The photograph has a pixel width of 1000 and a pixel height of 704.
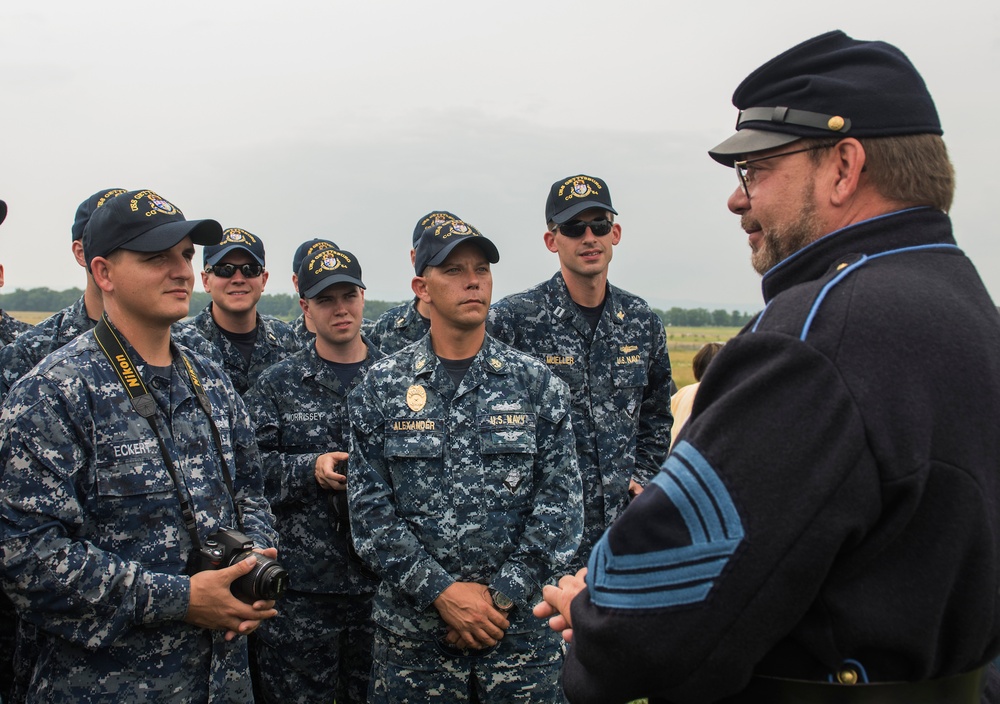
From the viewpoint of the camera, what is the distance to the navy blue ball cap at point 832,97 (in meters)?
1.82

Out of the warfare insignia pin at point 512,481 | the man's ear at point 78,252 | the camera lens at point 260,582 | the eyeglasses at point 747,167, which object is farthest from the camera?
the man's ear at point 78,252

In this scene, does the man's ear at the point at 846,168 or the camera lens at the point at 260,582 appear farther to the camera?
the camera lens at the point at 260,582

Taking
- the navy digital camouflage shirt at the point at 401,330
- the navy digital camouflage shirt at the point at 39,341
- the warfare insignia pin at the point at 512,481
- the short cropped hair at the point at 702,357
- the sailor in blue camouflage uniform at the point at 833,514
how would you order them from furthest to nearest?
1. the navy digital camouflage shirt at the point at 401,330
2. the short cropped hair at the point at 702,357
3. the navy digital camouflage shirt at the point at 39,341
4. the warfare insignia pin at the point at 512,481
5. the sailor in blue camouflage uniform at the point at 833,514

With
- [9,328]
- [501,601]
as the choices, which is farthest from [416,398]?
[9,328]

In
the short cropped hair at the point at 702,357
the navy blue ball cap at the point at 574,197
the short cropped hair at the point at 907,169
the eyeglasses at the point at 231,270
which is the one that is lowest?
the short cropped hair at the point at 702,357

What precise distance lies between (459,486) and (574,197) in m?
2.28

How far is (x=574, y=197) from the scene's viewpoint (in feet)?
16.5

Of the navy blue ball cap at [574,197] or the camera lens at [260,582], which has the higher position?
the navy blue ball cap at [574,197]

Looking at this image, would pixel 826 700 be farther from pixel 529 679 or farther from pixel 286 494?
pixel 286 494

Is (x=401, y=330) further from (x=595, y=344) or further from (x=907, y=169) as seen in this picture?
(x=907, y=169)

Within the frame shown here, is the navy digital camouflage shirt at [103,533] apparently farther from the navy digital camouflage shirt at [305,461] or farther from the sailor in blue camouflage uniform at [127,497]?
the navy digital camouflage shirt at [305,461]

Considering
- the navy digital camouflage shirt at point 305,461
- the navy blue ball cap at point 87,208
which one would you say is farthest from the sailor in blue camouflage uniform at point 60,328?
the navy digital camouflage shirt at point 305,461

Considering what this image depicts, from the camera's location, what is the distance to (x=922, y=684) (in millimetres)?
1649

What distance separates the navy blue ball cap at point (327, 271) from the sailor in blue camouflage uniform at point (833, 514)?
358 cm
